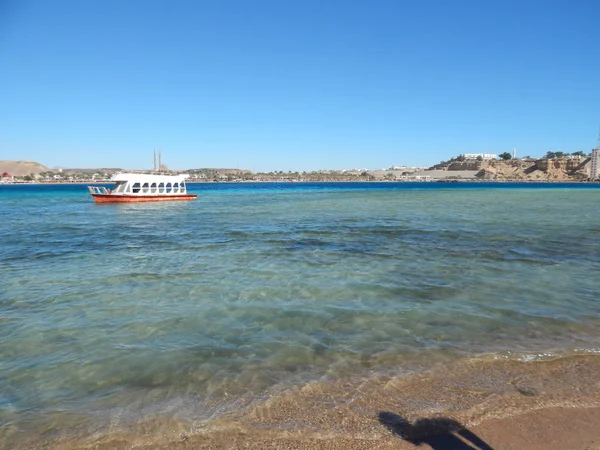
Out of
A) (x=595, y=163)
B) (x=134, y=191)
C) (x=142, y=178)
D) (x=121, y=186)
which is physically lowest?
(x=134, y=191)

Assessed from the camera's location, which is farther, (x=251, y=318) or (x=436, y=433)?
(x=251, y=318)

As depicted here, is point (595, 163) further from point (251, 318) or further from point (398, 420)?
point (398, 420)

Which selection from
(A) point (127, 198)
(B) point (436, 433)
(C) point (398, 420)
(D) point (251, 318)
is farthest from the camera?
(A) point (127, 198)

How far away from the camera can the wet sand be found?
3826 millimetres

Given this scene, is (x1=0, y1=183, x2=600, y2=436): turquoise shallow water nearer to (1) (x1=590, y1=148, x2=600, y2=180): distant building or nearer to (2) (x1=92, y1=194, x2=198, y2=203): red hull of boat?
(2) (x1=92, y1=194, x2=198, y2=203): red hull of boat

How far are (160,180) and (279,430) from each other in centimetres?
5136

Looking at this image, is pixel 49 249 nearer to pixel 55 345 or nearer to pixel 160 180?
pixel 55 345

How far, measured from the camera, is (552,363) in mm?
5398

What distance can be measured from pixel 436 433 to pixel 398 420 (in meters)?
0.41

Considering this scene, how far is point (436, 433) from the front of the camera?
389cm

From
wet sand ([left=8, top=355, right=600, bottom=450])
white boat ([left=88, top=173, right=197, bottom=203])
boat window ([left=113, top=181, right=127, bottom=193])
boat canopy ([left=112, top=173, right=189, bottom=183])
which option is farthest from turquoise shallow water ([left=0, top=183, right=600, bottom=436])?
boat window ([left=113, top=181, right=127, bottom=193])

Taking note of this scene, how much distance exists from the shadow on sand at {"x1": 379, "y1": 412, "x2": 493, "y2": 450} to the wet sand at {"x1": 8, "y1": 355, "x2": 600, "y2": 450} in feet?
0.03

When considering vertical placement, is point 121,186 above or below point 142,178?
below

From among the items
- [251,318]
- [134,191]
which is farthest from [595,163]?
[251,318]
